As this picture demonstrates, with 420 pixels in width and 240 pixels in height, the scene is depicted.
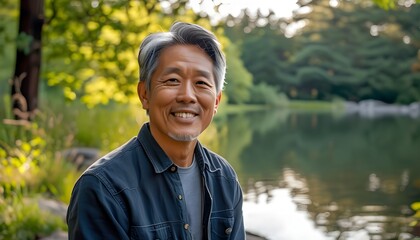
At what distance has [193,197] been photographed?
1619mm

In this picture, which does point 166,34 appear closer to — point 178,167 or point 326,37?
point 178,167

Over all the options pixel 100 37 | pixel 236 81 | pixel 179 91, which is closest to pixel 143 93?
pixel 179 91

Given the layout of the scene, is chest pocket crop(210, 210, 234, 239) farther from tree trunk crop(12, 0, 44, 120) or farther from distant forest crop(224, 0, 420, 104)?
distant forest crop(224, 0, 420, 104)

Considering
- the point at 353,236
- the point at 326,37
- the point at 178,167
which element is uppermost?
the point at 326,37

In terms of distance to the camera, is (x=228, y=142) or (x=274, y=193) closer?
(x=274, y=193)

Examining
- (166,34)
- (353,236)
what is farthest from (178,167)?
(353,236)

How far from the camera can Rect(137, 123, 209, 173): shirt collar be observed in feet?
5.11

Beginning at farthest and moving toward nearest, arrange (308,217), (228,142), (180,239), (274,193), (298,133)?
(298,133) < (228,142) < (274,193) < (308,217) < (180,239)

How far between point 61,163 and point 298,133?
1299cm

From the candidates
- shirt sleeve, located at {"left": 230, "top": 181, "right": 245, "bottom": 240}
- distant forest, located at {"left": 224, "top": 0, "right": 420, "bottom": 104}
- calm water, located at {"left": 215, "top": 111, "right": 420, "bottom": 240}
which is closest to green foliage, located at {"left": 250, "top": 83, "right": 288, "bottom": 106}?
distant forest, located at {"left": 224, "top": 0, "right": 420, "bottom": 104}

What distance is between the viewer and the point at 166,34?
62.6 inches

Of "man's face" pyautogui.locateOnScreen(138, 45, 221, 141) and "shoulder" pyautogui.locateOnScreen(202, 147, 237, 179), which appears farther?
"shoulder" pyautogui.locateOnScreen(202, 147, 237, 179)

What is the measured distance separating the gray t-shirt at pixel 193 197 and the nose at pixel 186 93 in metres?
0.17

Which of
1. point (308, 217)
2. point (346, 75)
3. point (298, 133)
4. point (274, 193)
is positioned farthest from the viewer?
point (346, 75)
